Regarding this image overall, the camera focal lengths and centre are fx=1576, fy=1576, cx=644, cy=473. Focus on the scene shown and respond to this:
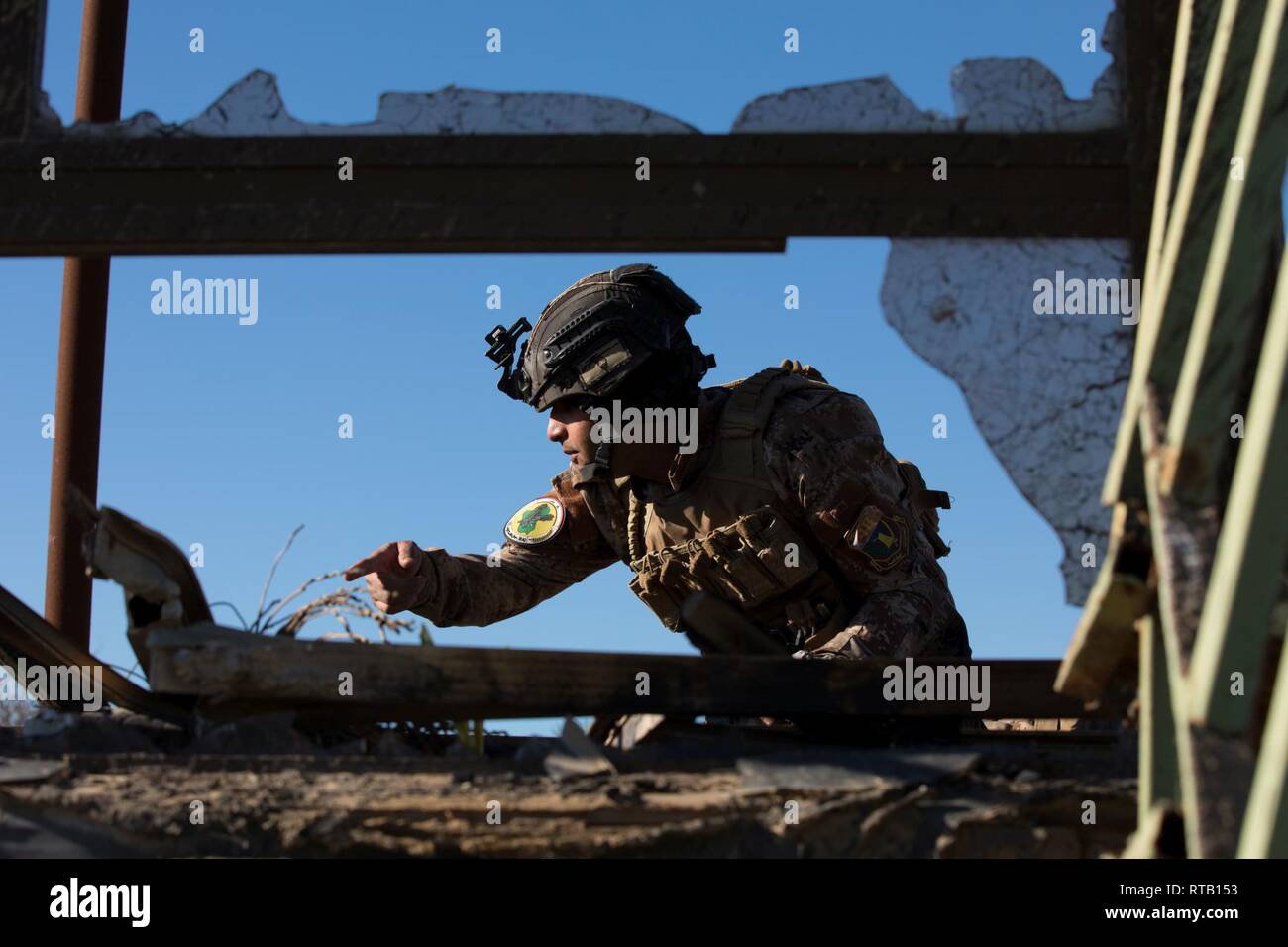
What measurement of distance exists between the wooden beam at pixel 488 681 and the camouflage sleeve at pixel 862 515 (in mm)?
1383

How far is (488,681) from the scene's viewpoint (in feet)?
9.52

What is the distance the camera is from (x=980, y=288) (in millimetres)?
3270

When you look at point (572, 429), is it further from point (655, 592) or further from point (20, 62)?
point (20, 62)

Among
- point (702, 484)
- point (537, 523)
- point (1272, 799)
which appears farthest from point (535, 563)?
point (1272, 799)

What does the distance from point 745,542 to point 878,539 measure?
1.67 feet

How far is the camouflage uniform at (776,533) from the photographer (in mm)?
4746

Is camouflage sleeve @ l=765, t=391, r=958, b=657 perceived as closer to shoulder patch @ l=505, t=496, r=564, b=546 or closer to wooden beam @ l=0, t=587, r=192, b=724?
shoulder patch @ l=505, t=496, r=564, b=546

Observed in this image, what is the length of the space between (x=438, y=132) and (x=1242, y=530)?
1.97 meters

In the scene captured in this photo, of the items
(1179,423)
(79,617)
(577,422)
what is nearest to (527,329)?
(577,422)

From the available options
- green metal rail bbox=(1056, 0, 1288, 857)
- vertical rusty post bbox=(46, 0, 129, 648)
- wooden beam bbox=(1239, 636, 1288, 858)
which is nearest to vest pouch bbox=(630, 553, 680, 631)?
vertical rusty post bbox=(46, 0, 129, 648)

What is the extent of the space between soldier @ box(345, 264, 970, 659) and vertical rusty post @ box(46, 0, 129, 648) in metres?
1.17

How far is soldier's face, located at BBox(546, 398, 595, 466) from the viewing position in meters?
5.23
